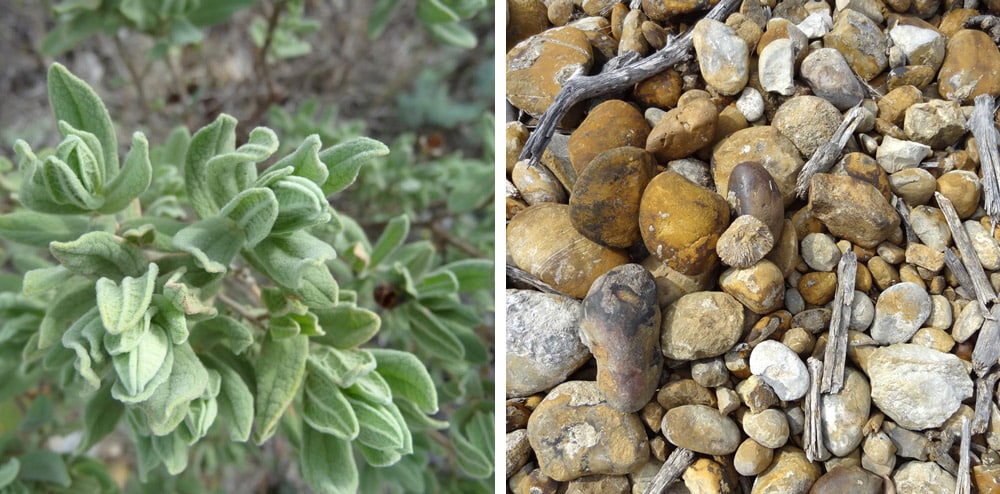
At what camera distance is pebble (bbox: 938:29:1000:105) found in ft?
3.50

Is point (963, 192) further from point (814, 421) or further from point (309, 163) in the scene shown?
point (309, 163)

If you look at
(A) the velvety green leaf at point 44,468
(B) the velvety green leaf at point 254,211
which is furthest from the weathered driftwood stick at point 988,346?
(A) the velvety green leaf at point 44,468

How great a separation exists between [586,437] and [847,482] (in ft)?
0.98

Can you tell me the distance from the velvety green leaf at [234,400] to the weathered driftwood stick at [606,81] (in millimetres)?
438

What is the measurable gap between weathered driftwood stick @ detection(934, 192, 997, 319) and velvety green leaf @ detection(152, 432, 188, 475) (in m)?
0.94

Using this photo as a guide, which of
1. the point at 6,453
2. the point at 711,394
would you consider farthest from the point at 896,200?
the point at 6,453

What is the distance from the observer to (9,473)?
1157 mm

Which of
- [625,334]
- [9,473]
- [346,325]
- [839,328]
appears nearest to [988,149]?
[839,328]

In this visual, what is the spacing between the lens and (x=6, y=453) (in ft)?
4.38

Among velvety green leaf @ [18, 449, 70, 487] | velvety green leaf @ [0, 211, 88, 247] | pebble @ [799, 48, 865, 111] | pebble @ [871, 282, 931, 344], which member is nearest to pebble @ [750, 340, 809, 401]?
pebble @ [871, 282, 931, 344]

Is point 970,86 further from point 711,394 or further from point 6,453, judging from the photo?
point 6,453

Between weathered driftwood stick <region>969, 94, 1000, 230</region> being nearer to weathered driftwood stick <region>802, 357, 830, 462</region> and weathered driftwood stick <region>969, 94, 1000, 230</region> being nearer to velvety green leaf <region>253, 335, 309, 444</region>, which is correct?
weathered driftwood stick <region>802, 357, 830, 462</region>

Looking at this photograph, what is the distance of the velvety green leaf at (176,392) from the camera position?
812 mm

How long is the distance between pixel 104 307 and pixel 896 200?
89 cm
